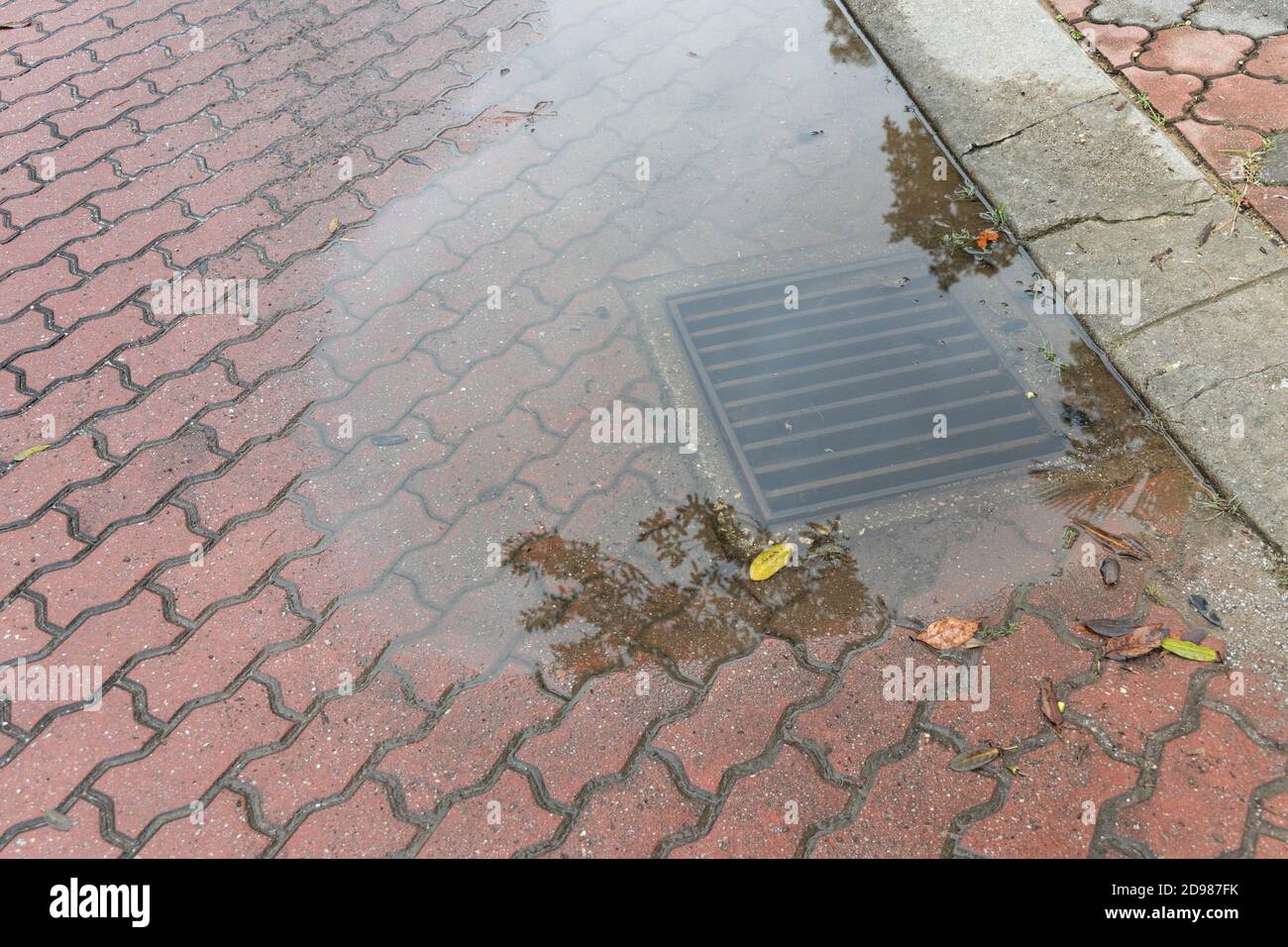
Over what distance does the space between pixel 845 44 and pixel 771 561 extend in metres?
3.38

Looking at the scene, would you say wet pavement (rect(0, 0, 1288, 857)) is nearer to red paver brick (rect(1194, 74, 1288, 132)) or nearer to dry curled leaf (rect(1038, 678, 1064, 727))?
dry curled leaf (rect(1038, 678, 1064, 727))

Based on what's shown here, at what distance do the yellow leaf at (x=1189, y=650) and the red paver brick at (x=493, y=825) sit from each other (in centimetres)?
174

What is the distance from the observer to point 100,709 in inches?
110

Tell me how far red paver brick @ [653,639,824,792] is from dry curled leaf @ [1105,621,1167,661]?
32.1 inches

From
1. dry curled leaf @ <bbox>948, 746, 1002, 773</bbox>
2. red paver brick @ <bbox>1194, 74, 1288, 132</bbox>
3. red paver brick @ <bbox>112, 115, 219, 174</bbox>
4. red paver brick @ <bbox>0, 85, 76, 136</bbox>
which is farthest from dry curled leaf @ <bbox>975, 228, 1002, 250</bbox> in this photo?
red paver brick @ <bbox>0, 85, 76, 136</bbox>

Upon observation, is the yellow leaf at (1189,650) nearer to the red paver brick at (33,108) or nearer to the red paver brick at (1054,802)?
the red paver brick at (1054,802)

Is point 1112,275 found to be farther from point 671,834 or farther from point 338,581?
point 338,581

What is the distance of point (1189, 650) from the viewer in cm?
258

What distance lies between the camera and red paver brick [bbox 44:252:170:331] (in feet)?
13.2

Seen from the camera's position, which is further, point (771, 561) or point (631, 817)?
point (771, 561)

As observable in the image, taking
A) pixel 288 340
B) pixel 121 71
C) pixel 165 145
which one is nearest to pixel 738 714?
pixel 288 340

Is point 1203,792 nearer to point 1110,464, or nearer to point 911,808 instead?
point 911,808

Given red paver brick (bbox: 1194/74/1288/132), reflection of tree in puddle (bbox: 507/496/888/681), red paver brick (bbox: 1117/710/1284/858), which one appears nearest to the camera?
red paver brick (bbox: 1117/710/1284/858)
